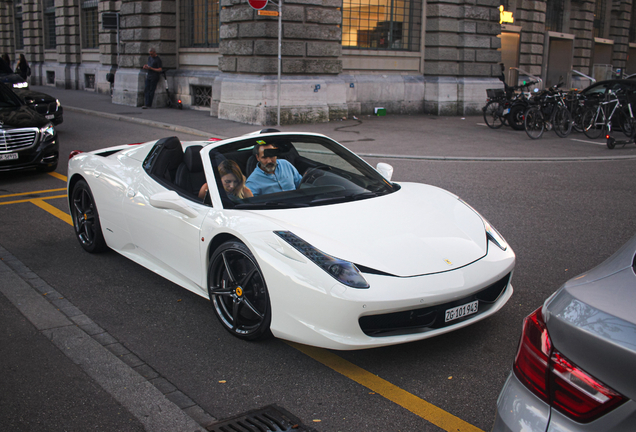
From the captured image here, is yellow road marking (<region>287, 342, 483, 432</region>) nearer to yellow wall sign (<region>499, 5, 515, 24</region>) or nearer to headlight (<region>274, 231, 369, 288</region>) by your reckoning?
headlight (<region>274, 231, 369, 288</region>)

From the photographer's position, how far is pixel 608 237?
6379mm

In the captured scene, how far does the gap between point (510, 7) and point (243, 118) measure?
15.6 meters

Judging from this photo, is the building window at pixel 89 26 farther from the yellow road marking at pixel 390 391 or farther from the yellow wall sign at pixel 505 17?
the yellow road marking at pixel 390 391

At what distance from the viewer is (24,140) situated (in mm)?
9188

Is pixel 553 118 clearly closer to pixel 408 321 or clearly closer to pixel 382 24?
pixel 382 24

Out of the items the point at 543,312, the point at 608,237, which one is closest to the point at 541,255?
the point at 608,237

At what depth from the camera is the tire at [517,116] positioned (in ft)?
54.8

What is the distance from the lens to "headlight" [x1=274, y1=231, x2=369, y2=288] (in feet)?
10.8

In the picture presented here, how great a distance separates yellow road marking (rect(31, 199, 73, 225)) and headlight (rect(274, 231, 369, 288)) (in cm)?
433

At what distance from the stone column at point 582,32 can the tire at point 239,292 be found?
3108 cm

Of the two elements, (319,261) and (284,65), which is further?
(284,65)

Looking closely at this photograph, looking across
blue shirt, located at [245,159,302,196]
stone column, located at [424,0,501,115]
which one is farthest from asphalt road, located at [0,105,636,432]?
stone column, located at [424,0,501,115]

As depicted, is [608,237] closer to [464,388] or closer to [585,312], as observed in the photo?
[464,388]

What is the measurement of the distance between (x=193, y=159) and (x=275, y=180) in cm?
72
